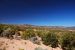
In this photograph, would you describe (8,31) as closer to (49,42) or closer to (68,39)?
(49,42)

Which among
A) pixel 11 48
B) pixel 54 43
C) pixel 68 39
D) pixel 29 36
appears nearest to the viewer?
pixel 11 48

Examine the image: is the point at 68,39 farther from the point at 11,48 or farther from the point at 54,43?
the point at 11,48

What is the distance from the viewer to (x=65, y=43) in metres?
14.5

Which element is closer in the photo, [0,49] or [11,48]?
[0,49]

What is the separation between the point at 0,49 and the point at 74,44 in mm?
6598

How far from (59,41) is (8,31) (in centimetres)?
731

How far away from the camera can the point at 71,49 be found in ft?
43.6

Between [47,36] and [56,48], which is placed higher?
[47,36]

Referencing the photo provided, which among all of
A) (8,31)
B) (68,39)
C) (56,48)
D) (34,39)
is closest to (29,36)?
(34,39)

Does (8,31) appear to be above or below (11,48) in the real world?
above

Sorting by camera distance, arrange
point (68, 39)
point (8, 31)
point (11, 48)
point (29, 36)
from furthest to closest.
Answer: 1. point (8, 31)
2. point (29, 36)
3. point (68, 39)
4. point (11, 48)

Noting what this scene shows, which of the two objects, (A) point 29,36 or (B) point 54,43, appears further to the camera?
(A) point 29,36

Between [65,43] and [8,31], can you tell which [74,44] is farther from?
[8,31]

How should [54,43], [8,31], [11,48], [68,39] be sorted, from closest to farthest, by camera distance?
[11,48]
[68,39]
[54,43]
[8,31]
